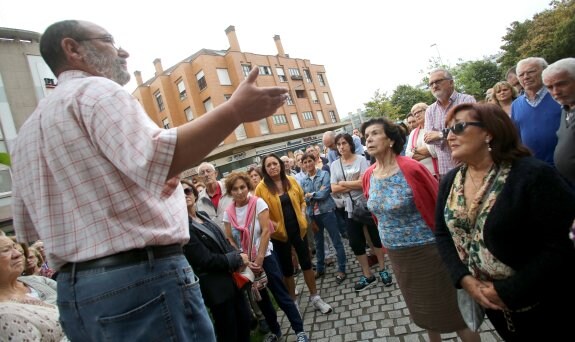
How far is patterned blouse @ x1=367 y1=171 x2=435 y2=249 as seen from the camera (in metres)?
3.09

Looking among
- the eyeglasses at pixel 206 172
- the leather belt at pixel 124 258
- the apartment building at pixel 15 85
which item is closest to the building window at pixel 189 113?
the apartment building at pixel 15 85

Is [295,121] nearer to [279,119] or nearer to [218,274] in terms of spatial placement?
[279,119]

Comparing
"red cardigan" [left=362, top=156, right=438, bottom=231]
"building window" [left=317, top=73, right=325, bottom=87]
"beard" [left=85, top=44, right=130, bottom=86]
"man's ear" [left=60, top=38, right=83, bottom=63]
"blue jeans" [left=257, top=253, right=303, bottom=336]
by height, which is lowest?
"blue jeans" [left=257, top=253, right=303, bottom=336]

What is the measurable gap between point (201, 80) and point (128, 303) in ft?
111

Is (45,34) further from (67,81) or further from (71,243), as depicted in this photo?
(71,243)

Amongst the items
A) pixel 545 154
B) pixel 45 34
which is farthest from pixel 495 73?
pixel 45 34

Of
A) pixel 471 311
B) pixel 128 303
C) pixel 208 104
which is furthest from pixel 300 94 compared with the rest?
pixel 128 303

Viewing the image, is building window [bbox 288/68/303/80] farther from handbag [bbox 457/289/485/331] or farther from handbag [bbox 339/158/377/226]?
handbag [bbox 457/289/485/331]

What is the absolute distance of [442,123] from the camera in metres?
4.45

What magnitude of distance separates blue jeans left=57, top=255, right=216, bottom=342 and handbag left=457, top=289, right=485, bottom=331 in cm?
193

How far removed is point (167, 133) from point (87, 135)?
1.20 ft

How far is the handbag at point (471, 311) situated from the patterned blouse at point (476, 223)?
0.76 ft

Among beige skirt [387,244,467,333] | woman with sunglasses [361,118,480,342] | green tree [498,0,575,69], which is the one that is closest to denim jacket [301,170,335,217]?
woman with sunglasses [361,118,480,342]

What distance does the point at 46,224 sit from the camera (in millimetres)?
1303
